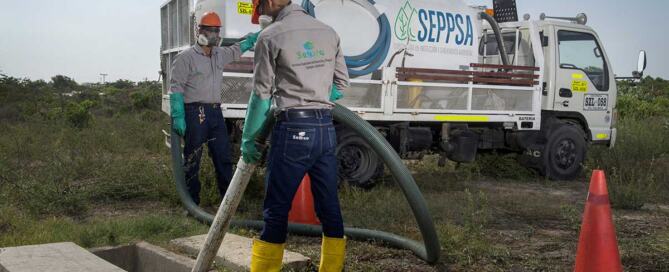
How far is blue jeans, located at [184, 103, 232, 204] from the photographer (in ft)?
21.9

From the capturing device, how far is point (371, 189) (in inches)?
333

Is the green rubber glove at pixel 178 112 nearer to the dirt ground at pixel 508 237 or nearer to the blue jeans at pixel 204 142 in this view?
the blue jeans at pixel 204 142

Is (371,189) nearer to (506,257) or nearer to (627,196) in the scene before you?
(627,196)

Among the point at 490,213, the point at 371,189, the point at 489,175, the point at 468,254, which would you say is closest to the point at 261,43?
the point at 468,254

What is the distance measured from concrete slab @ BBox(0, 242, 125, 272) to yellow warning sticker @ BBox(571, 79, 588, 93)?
7.46 m

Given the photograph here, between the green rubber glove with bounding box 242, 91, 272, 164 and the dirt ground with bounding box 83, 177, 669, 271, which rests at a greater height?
the green rubber glove with bounding box 242, 91, 272, 164

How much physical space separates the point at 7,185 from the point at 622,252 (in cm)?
618

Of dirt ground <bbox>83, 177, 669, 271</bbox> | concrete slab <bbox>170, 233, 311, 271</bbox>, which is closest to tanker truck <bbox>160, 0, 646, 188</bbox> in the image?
dirt ground <bbox>83, 177, 669, 271</bbox>

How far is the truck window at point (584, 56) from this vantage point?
9812 mm

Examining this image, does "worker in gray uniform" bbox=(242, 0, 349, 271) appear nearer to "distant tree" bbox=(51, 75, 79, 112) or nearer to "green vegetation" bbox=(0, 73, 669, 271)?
"green vegetation" bbox=(0, 73, 669, 271)

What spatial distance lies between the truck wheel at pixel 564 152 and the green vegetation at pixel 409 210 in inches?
8.3

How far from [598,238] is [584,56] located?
21.9ft

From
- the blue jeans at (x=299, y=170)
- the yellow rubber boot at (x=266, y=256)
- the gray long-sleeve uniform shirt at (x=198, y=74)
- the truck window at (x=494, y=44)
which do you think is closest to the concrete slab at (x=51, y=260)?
the yellow rubber boot at (x=266, y=256)

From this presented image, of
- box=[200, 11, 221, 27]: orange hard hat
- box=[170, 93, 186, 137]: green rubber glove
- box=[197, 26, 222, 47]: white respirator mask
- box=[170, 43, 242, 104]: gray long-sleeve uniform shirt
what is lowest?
box=[170, 93, 186, 137]: green rubber glove
